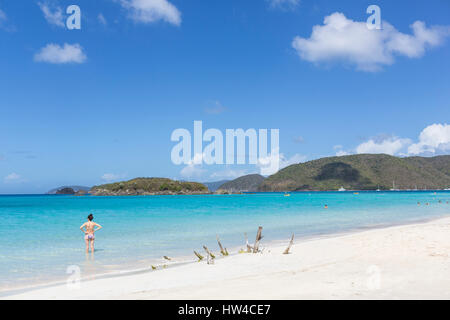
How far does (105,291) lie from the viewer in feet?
26.9

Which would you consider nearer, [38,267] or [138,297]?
[138,297]

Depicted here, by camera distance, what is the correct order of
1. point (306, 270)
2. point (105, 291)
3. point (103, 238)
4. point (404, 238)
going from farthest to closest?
point (103, 238), point (404, 238), point (306, 270), point (105, 291)

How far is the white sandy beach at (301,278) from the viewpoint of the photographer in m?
6.95

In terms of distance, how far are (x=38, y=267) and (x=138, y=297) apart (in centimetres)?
753

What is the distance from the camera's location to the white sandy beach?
6945mm

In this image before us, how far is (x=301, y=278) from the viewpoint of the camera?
842 cm

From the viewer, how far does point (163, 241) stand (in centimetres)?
1958

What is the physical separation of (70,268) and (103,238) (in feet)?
30.8
